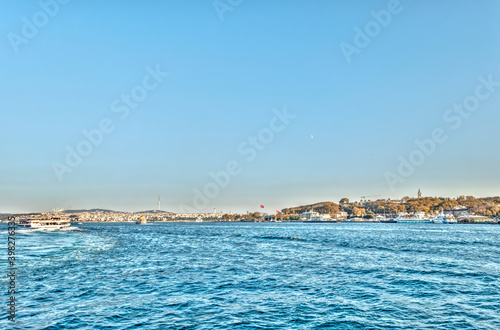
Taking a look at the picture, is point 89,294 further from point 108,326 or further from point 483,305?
point 483,305

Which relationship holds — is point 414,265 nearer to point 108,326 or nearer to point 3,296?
point 108,326

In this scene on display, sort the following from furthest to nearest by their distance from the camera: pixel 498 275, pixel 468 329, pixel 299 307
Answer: pixel 498 275 < pixel 299 307 < pixel 468 329

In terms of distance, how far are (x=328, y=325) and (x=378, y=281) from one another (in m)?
11.5

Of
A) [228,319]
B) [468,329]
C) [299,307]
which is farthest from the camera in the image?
[299,307]

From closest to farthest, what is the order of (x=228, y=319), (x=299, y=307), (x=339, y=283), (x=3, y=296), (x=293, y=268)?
(x=228, y=319) → (x=299, y=307) → (x=3, y=296) → (x=339, y=283) → (x=293, y=268)

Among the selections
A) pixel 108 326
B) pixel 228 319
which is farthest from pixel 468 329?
pixel 108 326

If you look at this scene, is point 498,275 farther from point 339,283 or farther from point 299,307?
point 299,307

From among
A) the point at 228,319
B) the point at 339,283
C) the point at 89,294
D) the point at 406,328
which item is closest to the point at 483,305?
the point at 406,328

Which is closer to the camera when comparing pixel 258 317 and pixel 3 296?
pixel 258 317

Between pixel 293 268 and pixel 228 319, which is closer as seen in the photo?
pixel 228 319

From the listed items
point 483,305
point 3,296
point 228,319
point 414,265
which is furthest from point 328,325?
point 414,265

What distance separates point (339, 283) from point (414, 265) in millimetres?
12625

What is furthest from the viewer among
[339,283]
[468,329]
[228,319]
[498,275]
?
[498,275]

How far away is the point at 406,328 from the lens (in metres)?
15.4
